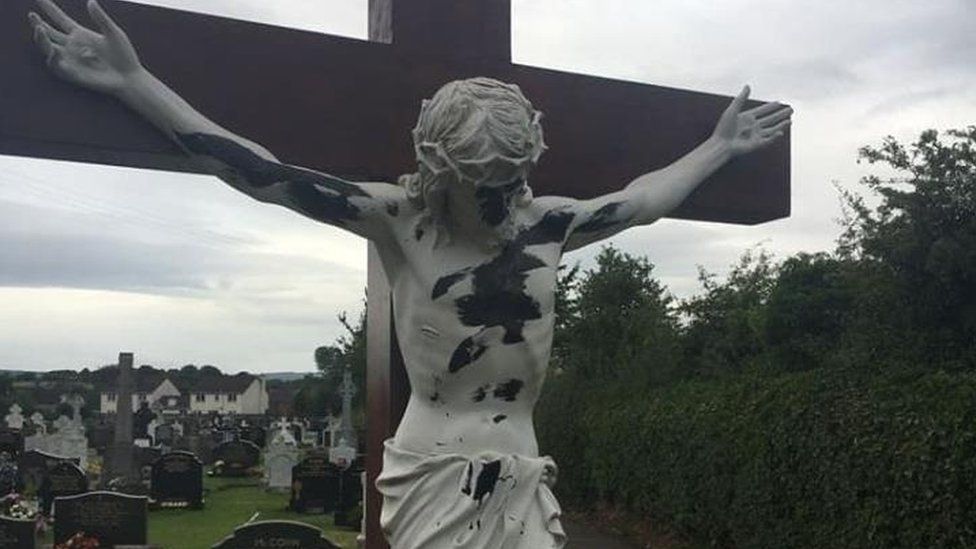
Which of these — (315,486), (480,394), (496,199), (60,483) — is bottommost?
(315,486)

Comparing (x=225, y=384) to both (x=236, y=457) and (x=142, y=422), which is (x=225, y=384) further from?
(x=236, y=457)

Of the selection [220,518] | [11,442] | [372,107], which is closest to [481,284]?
[372,107]

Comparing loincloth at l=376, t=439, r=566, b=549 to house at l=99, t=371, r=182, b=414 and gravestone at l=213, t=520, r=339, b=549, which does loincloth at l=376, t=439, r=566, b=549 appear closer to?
gravestone at l=213, t=520, r=339, b=549

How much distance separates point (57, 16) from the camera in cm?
274

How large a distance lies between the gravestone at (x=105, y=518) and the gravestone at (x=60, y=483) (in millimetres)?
4148

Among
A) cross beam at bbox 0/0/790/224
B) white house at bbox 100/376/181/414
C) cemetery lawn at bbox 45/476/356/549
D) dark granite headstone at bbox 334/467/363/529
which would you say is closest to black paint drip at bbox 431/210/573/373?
cross beam at bbox 0/0/790/224

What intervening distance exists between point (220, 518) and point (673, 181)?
1617cm

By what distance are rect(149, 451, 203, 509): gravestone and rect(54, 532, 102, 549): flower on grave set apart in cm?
590

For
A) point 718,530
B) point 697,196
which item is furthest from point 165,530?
point 697,196

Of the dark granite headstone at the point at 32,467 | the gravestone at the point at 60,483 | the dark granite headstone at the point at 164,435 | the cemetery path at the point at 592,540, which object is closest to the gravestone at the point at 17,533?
the gravestone at the point at 60,483

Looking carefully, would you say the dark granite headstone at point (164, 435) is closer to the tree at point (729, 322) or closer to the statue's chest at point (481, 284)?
the tree at point (729, 322)

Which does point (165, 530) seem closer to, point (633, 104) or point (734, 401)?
Answer: point (734, 401)

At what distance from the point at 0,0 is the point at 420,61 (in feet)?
3.79

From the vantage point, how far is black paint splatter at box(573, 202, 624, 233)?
3078 millimetres
